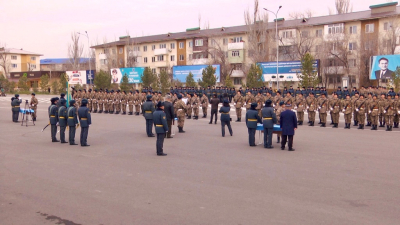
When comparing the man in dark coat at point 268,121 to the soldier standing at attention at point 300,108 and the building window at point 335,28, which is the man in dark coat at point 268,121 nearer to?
the soldier standing at attention at point 300,108

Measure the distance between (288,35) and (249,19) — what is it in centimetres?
683

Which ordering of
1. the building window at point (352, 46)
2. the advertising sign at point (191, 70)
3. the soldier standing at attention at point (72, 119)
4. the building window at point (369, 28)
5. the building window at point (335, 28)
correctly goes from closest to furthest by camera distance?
the soldier standing at attention at point (72, 119) < the advertising sign at point (191, 70) < the building window at point (369, 28) < the building window at point (352, 46) < the building window at point (335, 28)

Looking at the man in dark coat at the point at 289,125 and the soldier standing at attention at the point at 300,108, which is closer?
the man in dark coat at the point at 289,125

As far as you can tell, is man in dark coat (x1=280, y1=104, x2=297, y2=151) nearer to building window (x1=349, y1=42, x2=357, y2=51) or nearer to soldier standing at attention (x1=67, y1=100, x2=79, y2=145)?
soldier standing at attention (x1=67, y1=100, x2=79, y2=145)

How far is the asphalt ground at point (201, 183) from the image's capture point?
251 inches

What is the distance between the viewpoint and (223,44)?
2667 inches

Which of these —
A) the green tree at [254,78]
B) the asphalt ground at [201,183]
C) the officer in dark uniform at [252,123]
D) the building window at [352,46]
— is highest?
the building window at [352,46]

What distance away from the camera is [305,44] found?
57.7 metres

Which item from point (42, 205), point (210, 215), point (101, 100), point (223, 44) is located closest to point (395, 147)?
point (210, 215)

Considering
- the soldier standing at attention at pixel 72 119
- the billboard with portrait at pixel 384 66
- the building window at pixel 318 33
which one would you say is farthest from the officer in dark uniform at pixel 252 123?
the building window at pixel 318 33

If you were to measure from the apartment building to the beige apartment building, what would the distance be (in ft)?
146

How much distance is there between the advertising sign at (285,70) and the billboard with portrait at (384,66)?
7953 mm

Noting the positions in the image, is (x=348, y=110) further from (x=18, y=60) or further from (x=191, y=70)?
(x=18, y=60)

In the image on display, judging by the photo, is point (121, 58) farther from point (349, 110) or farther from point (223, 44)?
point (349, 110)
